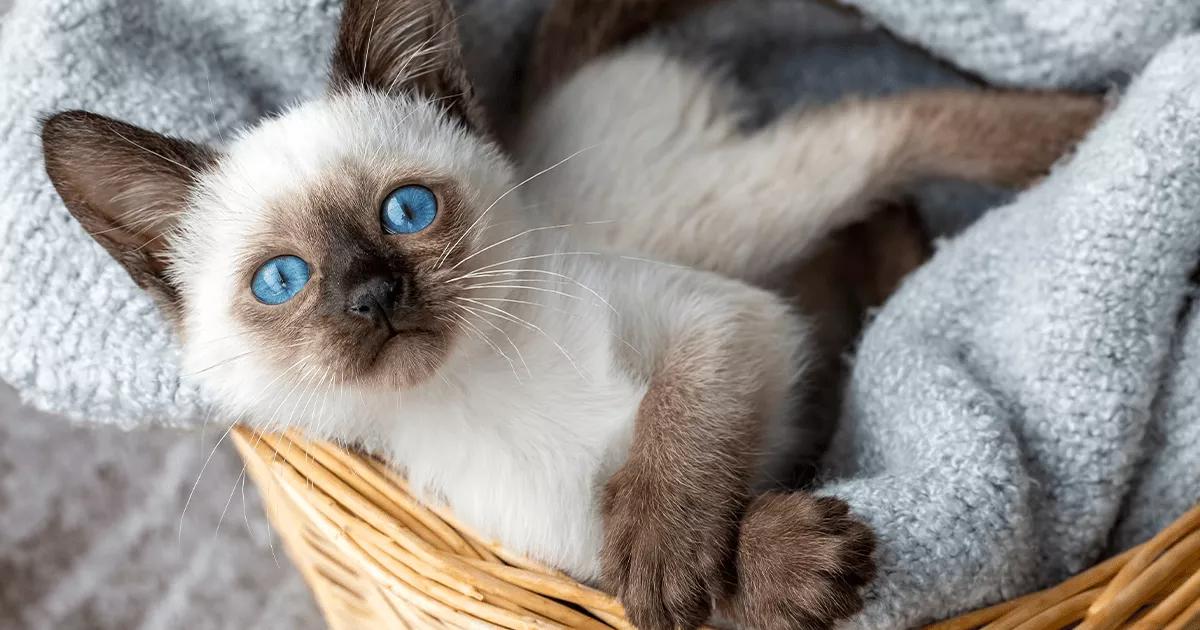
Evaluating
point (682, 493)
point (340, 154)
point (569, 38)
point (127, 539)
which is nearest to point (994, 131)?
point (569, 38)

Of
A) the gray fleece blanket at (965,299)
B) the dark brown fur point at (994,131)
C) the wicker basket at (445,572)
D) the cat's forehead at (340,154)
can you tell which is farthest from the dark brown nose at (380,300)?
the dark brown fur point at (994,131)

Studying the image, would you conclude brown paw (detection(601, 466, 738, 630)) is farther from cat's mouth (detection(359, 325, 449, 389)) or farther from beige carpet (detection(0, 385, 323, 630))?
beige carpet (detection(0, 385, 323, 630))

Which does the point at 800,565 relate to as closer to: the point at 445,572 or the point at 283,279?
the point at 445,572

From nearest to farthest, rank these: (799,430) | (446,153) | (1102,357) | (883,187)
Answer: (1102,357) < (446,153) < (799,430) < (883,187)

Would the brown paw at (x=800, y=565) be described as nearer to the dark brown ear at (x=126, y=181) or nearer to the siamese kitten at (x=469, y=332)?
the siamese kitten at (x=469, y=332)

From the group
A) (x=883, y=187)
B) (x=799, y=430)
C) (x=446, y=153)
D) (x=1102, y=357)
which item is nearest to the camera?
(x=1102, y=357)

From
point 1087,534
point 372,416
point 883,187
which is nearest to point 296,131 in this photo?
point 372,416

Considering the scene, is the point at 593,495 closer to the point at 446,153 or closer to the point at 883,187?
the point at 446,153

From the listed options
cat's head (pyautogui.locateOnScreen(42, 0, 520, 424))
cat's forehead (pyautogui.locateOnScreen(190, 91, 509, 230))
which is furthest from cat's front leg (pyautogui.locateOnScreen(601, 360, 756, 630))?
cat's forehead (pyautogui.locateOnScreen(190, 91, 509, 230))
